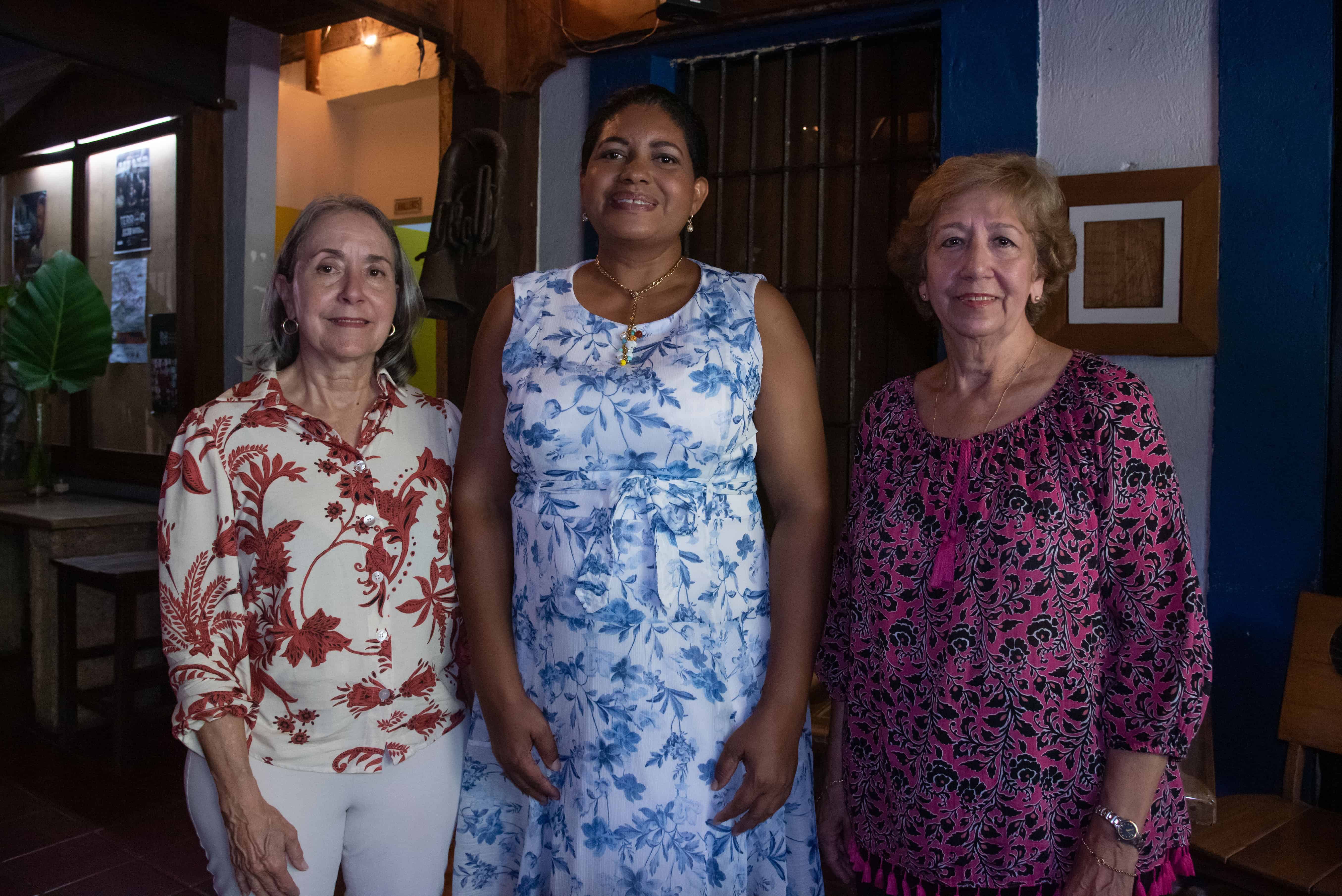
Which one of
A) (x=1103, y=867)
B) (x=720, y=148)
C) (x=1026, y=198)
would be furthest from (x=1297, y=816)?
(x=720, y=148)

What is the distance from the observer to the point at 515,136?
362 cm

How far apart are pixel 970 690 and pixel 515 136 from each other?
2.96 metres

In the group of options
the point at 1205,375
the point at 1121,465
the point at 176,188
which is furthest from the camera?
the point at 176,188

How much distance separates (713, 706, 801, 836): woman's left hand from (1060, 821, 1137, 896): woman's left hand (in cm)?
44

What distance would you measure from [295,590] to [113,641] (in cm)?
354

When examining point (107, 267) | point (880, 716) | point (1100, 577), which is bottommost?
point (880, 716)

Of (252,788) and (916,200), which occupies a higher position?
(916,200)

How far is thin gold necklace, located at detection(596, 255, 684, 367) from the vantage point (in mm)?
1583

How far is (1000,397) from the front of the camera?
4.81 ft

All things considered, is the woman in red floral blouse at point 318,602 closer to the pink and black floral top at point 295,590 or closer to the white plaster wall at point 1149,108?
the pink and black floral top at point 295,590

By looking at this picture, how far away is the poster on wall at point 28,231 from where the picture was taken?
5793 mm

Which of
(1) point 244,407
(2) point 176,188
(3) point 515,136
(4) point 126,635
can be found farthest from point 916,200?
(2) point 176,188

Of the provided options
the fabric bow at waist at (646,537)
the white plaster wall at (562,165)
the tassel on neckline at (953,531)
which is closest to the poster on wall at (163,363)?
→ the white plaster wall at (562,165)

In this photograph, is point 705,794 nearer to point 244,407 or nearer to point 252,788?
point 252,788
